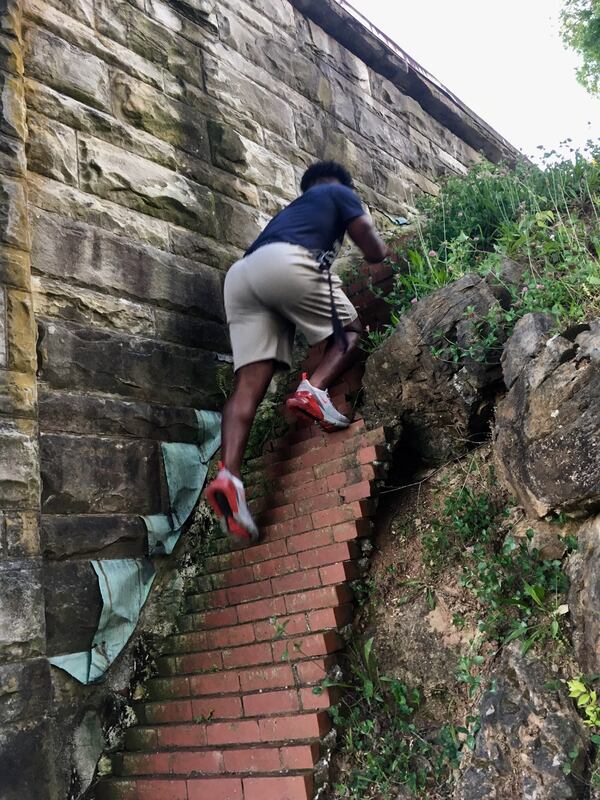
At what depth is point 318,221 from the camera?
144 inches

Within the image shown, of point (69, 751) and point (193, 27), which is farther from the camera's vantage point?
point (193, 27)

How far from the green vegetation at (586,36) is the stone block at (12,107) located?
38.5ft

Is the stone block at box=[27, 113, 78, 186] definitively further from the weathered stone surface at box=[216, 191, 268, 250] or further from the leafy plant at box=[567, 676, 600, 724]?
the leafy plant at box=[567, 676, 600, 724]

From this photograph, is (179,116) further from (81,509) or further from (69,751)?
(69,751)

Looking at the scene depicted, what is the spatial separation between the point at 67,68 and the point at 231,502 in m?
2.37

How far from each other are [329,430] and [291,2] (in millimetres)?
4199

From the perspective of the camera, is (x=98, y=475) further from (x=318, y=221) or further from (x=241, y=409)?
(x=318, y=221)

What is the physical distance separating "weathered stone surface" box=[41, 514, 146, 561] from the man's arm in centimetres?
184

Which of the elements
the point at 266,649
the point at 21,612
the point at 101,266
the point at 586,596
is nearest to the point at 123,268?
the point at 101,266

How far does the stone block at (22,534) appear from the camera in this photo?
2.62m

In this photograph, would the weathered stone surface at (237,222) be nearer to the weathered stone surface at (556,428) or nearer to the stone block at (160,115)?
the stone block at (160,115)

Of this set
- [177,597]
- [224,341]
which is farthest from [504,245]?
[177,597]

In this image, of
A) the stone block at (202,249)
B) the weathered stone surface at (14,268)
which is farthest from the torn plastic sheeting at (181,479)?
the weathered stone surface at (14,268)

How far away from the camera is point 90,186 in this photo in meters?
3.57
